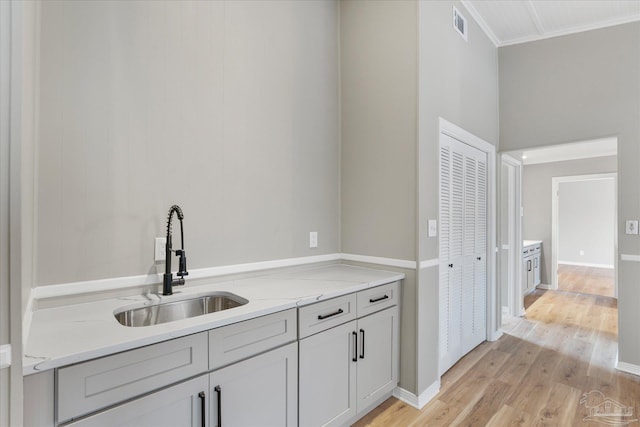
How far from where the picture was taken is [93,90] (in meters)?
1.53

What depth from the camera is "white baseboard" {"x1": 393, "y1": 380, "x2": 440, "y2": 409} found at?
2238 mm

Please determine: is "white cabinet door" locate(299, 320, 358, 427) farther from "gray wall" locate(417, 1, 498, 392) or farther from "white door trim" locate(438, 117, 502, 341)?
"white door trim" locate(438, 117, 502, 341)

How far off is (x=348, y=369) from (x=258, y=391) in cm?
65

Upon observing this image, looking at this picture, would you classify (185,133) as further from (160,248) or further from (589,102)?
(589,102)

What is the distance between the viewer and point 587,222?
336 inches

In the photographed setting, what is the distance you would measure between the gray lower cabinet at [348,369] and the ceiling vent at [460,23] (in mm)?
2376

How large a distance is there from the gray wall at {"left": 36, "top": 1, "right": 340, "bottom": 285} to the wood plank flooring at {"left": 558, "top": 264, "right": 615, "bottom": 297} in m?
5.59

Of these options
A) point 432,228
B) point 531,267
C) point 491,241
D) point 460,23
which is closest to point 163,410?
point 432,228

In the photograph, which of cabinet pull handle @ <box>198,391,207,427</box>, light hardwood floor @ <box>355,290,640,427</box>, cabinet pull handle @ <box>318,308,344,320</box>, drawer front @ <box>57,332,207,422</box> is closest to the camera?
drawer front @ <box>57,332,207,422</box>

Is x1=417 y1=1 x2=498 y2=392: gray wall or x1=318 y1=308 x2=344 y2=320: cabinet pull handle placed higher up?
x1=417 y1=1 x2=498 y2=392: gray wall

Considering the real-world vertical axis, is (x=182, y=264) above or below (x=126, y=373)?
above

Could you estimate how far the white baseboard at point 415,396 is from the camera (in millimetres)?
2238

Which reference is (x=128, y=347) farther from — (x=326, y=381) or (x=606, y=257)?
(x=606, y=257)

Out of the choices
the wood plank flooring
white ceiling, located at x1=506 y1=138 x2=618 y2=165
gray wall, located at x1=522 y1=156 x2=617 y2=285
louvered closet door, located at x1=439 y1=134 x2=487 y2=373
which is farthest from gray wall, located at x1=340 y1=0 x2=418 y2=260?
the wood plank flooring
